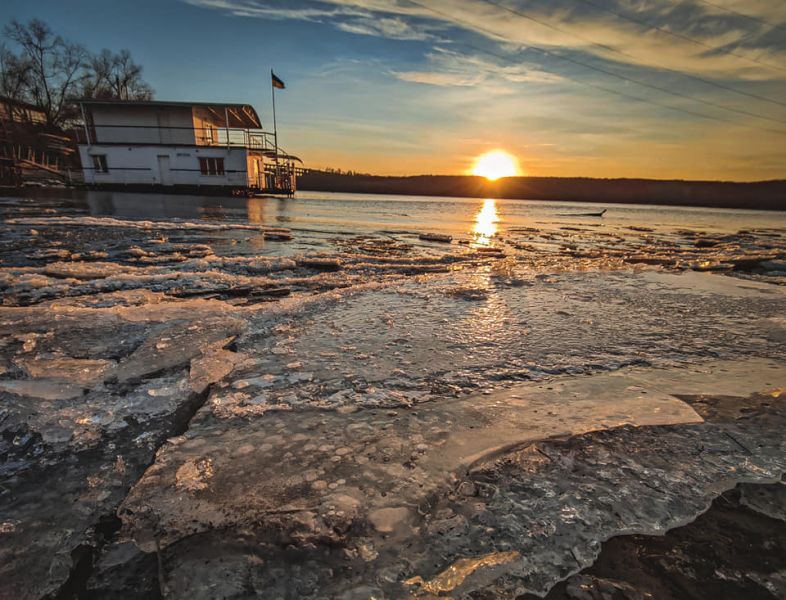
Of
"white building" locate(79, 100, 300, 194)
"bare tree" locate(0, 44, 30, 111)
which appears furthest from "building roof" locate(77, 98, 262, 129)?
"bare tree" locate(0, 44, 30, 111)

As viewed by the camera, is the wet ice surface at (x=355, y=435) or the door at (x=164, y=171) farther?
the door at (x=164, y=171)

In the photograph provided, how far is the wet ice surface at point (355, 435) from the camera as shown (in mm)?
1073

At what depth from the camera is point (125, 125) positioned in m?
27.3

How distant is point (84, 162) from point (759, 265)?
122 feet

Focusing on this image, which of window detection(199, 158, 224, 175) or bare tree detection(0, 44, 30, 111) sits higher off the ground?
bare tree detection(0, 44, 30, 111)

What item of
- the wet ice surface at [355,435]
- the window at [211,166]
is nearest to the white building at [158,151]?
the window at [211,166]

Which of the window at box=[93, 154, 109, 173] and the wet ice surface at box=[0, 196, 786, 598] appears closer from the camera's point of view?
the wet ice surface at box=[0, 196, 786, 598]

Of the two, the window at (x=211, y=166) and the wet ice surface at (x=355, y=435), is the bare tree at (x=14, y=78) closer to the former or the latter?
the window at (x=211, y=166)

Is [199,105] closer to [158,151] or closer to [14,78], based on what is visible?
[158,151]

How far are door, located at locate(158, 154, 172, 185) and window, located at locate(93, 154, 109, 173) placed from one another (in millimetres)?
4042

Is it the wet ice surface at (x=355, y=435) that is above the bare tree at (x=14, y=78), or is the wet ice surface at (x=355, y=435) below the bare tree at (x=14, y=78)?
below

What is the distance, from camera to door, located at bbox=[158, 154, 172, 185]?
2692cm

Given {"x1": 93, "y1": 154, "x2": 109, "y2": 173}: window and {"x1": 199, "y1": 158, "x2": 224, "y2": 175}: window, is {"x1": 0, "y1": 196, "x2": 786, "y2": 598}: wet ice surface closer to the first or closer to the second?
{"x1": 199, "y1": 158, "x2": 224, "y2": 175}: window

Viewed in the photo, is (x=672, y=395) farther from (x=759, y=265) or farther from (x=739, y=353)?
(x=759, y=265)
